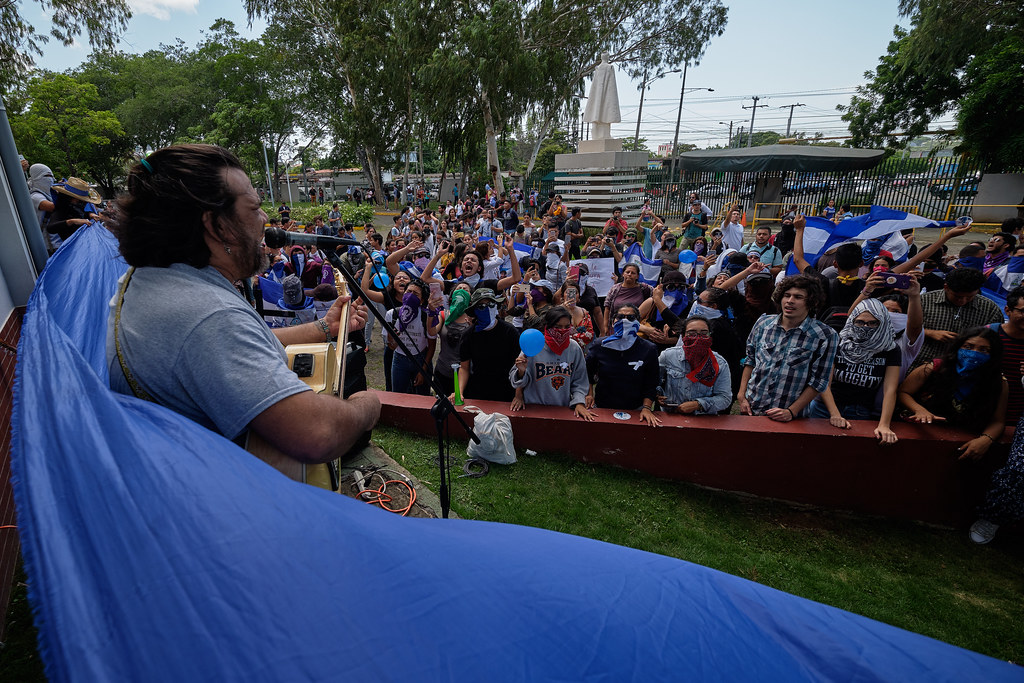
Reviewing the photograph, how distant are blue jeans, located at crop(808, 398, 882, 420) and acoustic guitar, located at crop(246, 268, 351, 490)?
4.44 m

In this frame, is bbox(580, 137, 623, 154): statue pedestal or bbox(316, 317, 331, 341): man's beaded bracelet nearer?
bbox(316, 317, 331, 341): man's beaded bracelet

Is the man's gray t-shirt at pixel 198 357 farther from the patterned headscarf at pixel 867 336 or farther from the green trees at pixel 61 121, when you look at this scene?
the green trees at pixel 61 121

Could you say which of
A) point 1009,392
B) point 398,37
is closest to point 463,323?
point 1009,392

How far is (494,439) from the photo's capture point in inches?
178

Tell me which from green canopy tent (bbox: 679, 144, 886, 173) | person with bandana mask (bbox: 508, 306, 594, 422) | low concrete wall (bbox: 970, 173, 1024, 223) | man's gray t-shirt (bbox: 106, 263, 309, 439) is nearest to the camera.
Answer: man's gray t-shirt (bbox: 106, 263, 309, 439)

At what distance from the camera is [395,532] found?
1.16m

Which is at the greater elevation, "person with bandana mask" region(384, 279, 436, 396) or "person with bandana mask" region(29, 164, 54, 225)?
"person with bandana mask" region(29, 164, 54, 225)

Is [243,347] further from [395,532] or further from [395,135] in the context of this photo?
[395,135]

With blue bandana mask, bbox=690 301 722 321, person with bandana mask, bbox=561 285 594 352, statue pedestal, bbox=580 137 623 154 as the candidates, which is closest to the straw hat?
person with bandana mask, bbox=561 285 594 352

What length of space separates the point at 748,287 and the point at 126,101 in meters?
49.2

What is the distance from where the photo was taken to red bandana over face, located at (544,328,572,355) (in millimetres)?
4723

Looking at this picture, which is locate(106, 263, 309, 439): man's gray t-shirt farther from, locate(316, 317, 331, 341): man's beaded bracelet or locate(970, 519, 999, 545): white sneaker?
locate(970, 519, 999, 545): white sneaker

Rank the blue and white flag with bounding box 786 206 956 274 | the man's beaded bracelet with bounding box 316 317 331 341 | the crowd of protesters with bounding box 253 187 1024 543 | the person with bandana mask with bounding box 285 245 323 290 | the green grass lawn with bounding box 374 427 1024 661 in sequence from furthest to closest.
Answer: the blue and white flag with bounding box 786 206 956 274
the person with bandana mask with bounding box 285 245 323 290
the crowd of protesters with bounding box 253 187 1024 543
the green grass lawn with bounding box 374 427 1024 661
the man's beaded bracelet with bounding box 316 317 331 341

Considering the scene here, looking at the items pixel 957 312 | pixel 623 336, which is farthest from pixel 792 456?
pixel 957 312
